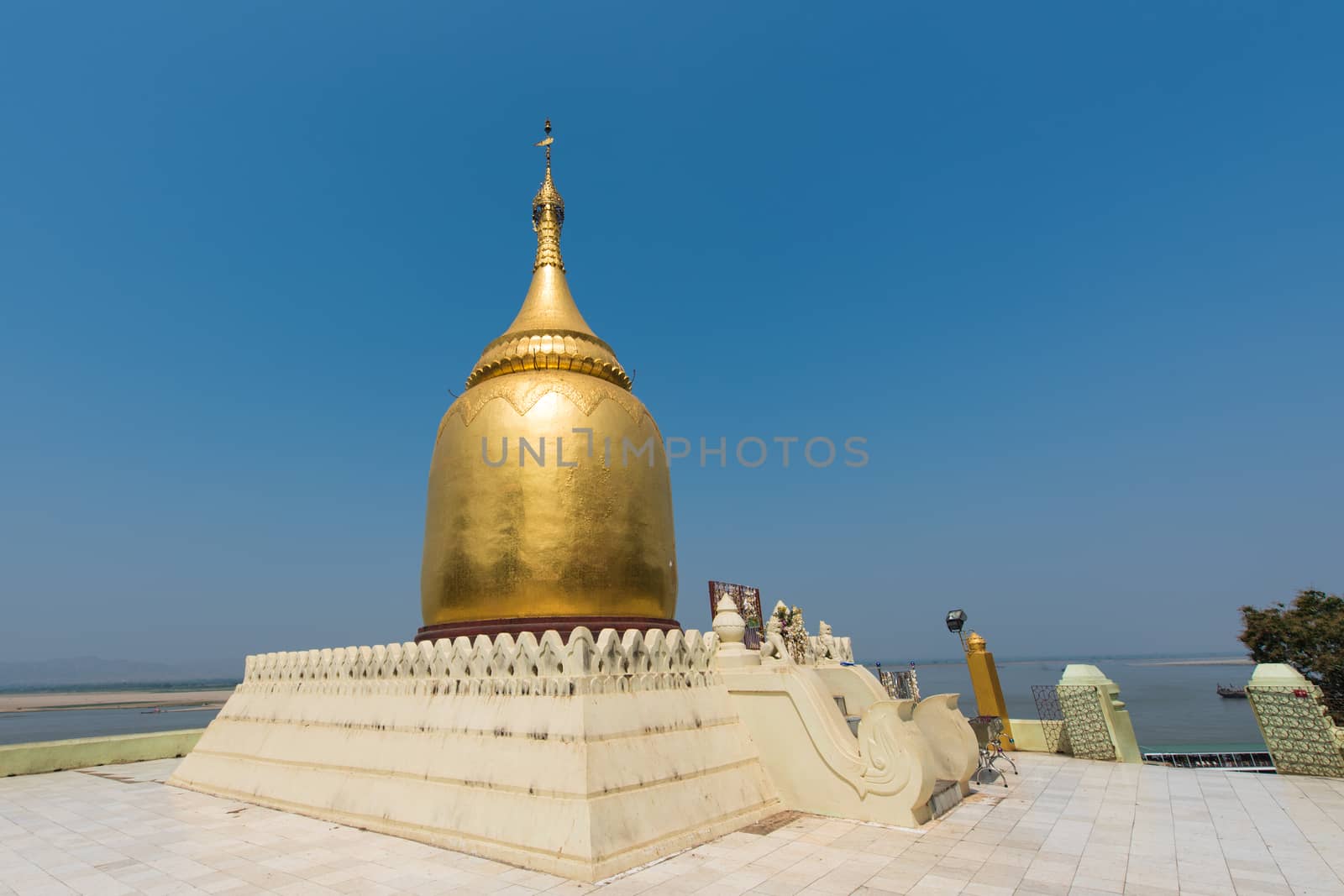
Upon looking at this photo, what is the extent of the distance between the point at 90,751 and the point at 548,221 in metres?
19.9

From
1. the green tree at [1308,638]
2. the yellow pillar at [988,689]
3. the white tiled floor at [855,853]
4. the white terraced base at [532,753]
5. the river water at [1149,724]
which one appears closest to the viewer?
the white tiled floor at [855,853]

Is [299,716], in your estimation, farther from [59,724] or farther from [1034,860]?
[59,724]

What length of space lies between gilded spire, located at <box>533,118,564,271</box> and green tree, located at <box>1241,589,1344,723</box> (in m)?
33.2

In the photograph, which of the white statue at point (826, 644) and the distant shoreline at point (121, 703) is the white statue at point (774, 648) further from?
the distant shoreline at point (121, 703)

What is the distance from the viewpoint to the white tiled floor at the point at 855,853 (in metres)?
7.68

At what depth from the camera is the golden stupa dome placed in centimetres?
1426

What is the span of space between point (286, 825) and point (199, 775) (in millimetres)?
5912

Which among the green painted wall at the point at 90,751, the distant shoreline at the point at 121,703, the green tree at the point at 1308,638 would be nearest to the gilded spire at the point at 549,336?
the green painted wall at the point at 90,751

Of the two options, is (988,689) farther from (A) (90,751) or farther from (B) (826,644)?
(A) (90,751)

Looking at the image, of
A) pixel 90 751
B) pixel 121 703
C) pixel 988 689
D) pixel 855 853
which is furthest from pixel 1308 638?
pixel 121 703

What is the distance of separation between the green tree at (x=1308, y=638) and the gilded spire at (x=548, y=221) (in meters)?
33.2

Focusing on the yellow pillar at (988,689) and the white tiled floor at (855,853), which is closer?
the white tiled floor at (855,853)

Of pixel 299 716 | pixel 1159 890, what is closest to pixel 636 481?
pixel 299 716

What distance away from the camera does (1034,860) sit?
8273 millimetres
